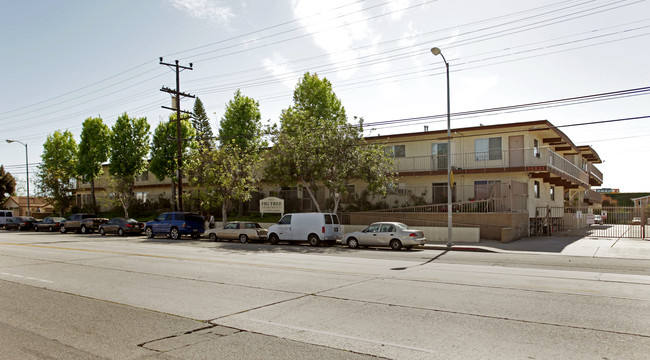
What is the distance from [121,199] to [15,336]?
37272 mm

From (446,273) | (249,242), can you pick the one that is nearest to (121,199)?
(249,242)

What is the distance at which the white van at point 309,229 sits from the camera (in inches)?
917

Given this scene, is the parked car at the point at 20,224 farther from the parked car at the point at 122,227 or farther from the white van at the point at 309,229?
the white van at the point at 309,229

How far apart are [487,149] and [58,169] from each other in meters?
45.5

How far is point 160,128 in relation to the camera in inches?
1606

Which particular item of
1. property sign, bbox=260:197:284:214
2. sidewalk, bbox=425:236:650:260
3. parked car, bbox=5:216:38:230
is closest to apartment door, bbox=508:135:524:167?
sidewalk, bbox=425:236:650:260

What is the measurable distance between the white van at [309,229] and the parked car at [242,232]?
1.02m

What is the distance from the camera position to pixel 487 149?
1190 inches

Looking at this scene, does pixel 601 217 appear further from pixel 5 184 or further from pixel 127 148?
pixel 5 184

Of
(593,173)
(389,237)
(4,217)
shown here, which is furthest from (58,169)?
(593,173)

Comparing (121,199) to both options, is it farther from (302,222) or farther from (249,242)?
(302,222)

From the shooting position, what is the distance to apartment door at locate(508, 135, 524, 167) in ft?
95.1

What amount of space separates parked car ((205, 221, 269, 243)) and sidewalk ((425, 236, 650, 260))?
959 cm

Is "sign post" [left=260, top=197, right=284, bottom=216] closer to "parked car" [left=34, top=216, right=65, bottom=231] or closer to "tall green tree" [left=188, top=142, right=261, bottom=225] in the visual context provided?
"tall green tree" [left=188, top=142, right=261, bottom=225]
